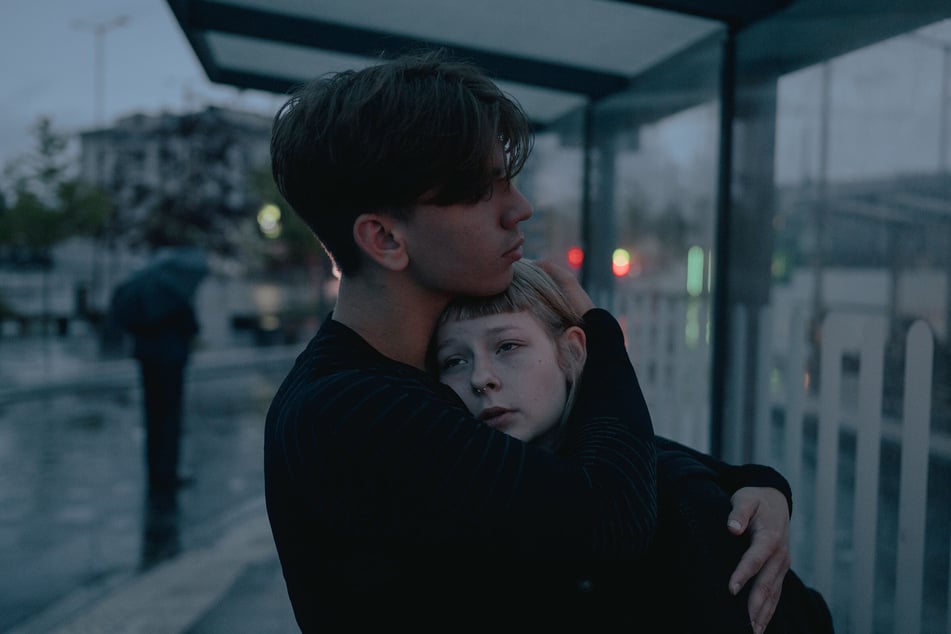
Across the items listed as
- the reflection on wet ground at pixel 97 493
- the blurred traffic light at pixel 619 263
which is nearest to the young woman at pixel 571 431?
the reflection on wet ground at pixel 97 493

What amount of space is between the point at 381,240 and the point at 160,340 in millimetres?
5292

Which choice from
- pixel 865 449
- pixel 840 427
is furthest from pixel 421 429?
pixel 840 427

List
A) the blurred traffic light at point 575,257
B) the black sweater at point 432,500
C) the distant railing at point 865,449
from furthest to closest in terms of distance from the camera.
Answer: the blurred traffic light at point 575,257
the distant railing at point 865,449
the black sweater at point 432,500

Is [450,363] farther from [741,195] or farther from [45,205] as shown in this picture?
[45,205]

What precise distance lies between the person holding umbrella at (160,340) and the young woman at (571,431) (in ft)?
16.8

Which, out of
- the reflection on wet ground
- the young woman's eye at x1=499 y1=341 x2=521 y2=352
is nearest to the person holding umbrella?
the reflection on wet ground

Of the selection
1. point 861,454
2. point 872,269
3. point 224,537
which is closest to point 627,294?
point 861,454

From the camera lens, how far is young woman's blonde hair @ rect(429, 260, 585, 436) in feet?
4.70

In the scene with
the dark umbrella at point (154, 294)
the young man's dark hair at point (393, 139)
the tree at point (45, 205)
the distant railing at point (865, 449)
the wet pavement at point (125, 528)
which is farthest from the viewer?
the tree at point (45, 205)

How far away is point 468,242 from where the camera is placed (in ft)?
4.29

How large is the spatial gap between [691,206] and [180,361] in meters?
4.77

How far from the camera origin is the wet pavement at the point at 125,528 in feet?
12.9

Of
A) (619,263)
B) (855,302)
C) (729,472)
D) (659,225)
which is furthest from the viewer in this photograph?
(855,302)

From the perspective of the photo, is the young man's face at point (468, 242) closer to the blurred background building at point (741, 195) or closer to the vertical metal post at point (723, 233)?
the blurred background building at point (741, 195)
